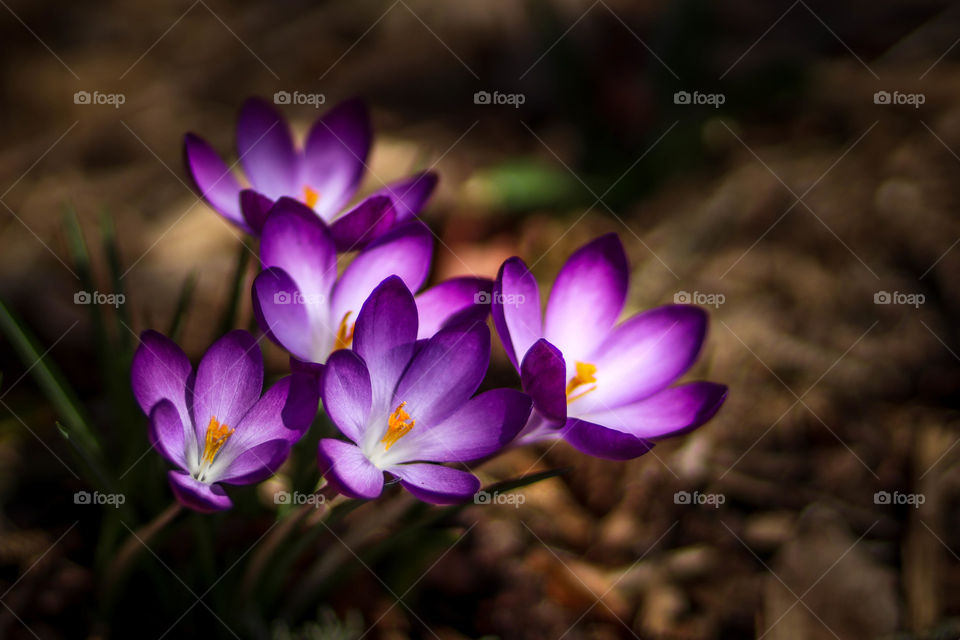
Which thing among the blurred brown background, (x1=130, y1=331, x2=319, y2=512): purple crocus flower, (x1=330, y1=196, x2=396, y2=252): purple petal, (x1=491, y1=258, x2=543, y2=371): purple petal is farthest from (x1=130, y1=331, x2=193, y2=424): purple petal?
the blurred brown background

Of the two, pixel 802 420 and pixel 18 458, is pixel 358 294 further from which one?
pixel 802 420

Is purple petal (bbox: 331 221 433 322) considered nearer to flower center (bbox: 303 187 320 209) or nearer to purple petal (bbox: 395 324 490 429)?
purple petal (bbox: 395 324 490 429)

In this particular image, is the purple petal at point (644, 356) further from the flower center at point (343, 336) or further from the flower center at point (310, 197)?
the flower center at point (310, 197)

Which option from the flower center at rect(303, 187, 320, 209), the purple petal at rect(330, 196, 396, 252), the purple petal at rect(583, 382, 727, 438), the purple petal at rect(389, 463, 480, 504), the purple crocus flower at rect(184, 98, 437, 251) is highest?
the purple crocus flower at rect(184, 98, 437, 251)

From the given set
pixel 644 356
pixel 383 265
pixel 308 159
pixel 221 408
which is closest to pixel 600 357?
pixel 644 356

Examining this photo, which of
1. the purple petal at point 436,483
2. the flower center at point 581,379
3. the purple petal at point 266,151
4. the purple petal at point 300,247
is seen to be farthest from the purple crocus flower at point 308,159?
the purple petal at point 436,483

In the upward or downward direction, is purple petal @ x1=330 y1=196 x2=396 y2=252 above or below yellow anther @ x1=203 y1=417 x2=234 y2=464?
above

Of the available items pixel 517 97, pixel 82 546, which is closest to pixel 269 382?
pixel 82 546
